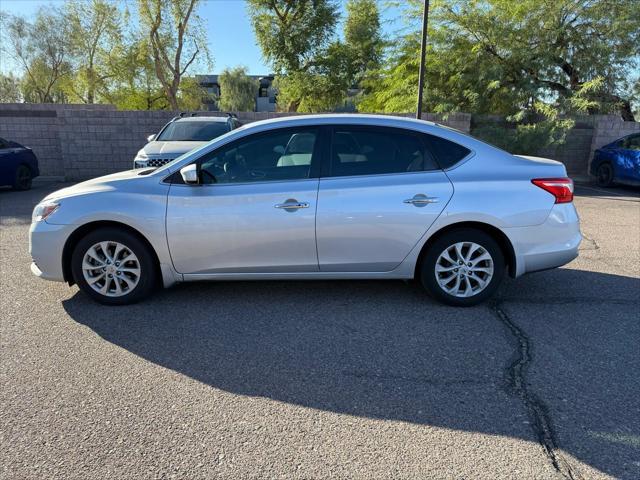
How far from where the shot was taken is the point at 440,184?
404cm

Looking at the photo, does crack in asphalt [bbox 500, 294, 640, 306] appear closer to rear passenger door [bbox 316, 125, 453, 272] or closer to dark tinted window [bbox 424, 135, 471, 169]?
rear passenger door [bbox 316, 125, 453, 272]

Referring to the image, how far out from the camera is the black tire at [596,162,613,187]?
1216cm

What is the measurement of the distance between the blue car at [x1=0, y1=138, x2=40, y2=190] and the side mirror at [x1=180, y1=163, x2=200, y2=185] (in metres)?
9.36

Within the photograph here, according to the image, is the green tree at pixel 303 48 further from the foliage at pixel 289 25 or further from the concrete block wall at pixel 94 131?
the concrete block wall at pixel 94 131

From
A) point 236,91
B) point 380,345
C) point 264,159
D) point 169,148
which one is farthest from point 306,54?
point 236,91

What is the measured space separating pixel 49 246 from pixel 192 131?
5806mm

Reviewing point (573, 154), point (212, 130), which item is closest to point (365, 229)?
point (212, 130)

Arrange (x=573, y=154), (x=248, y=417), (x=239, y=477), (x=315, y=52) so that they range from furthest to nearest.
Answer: (x=315, y=52)
(x=573, y=154)
(x=248, y=417)
(x=239, y=477)

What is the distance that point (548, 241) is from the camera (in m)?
4.13

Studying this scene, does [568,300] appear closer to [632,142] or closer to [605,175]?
[632,142]

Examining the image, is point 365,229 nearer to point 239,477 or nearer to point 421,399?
point 421,399

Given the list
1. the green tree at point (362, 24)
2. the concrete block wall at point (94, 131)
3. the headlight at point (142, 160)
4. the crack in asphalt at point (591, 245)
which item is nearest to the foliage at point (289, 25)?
the green tree at point (362, 24)

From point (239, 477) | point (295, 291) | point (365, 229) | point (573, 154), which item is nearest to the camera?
point (239, 477)

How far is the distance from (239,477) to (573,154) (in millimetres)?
14945
